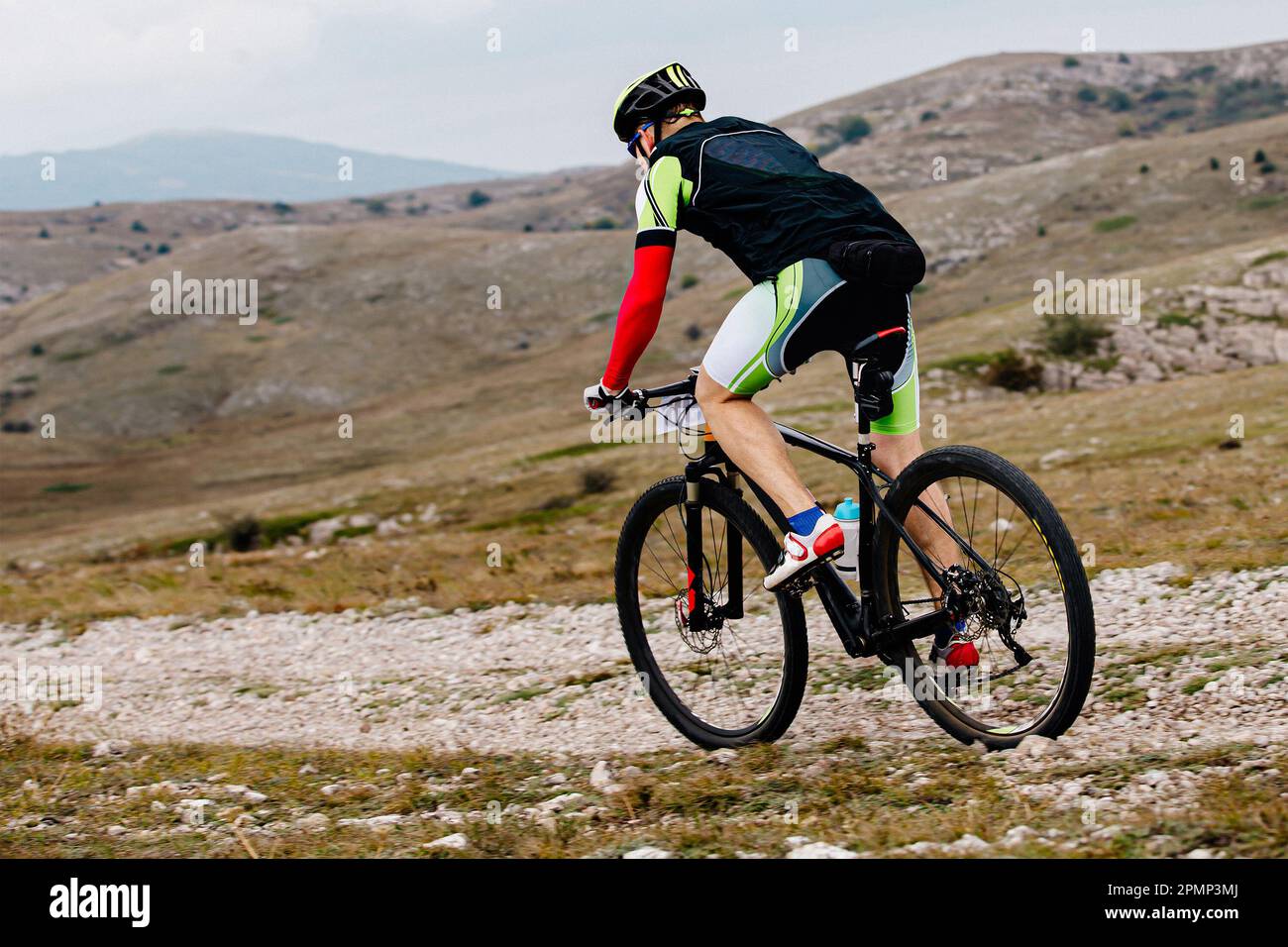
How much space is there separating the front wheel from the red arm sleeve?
1375mm

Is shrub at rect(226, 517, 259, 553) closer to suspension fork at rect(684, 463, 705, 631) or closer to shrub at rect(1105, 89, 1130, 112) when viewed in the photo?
suspension fork at rect(684, 463, 705, 631)

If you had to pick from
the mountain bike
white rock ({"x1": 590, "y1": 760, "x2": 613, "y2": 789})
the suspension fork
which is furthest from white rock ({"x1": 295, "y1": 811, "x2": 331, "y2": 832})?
the suspension fork

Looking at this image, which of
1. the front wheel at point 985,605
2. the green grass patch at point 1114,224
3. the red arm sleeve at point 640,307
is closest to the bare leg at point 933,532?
the front wheel at point 985,605

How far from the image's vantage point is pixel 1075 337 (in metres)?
36.7

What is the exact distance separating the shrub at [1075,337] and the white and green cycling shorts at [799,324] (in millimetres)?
34154

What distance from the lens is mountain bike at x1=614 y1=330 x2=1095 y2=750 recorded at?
4.57 metres

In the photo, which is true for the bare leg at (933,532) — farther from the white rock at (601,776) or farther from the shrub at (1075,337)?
the shrub at (1075,337)

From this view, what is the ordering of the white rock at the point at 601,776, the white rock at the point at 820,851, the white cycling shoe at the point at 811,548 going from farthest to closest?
the white rock at the point at 601,776 → the white cycling shoe at the point at 811,548 → the white rock at the point at 820,851

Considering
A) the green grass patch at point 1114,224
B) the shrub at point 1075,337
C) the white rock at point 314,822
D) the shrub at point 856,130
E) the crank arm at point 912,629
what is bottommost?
the white rock at point 314,822

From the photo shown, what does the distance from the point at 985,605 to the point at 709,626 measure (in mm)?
1736

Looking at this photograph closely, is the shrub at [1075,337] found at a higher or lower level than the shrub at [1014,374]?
higher

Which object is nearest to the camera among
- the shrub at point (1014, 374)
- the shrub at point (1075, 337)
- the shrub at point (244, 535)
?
the shrub at point (244, 535)

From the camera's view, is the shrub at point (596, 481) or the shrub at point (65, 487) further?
the shrub at point (65, 487)

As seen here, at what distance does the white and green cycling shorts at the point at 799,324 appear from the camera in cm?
484
